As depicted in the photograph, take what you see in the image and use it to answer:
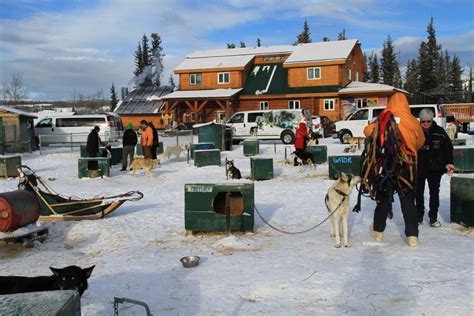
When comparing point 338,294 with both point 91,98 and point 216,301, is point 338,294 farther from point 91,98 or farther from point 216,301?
point 91,98

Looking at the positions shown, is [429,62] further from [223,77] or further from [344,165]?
[344,165]

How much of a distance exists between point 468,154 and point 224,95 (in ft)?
78.6

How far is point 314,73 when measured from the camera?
3444 centimetres

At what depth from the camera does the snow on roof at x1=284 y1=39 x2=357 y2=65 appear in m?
34.3

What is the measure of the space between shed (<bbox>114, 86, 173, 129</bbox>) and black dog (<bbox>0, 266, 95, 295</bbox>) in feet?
118

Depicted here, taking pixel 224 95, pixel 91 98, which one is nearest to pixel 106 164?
pixel 224 95

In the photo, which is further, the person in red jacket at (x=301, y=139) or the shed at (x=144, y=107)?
the shed at (x=144, y=107)

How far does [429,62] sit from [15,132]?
49925mm

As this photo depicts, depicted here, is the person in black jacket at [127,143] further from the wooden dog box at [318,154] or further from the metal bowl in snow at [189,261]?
the metal bowl in snow at [189,261]

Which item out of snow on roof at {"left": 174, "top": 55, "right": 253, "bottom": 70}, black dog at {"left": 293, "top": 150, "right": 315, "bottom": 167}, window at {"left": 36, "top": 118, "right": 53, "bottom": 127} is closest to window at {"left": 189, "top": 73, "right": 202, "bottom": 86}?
snow on roof at {"left": 174, "top": 55, "right": 253, "bottom": 70}

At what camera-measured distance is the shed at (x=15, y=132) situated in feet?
65.4

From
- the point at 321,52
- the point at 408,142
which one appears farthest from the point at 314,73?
the point at 408,142

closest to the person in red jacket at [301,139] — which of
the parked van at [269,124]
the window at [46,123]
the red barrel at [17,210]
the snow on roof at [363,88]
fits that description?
the red barrel at [17,210]

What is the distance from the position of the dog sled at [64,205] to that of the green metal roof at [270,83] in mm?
28082
